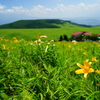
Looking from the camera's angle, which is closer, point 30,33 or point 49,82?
point 49,82

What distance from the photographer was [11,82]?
1.72m

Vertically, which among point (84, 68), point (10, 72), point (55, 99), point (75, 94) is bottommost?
point (55, 99)

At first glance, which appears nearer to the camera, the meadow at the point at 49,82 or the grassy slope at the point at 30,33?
the meadow at the point at 49,82

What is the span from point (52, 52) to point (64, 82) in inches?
35.6

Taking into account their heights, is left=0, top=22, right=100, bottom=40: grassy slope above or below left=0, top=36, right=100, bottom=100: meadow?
below

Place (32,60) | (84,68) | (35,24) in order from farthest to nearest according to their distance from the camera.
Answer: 1. (35,24)
2. (32,60)
3. (84,68)

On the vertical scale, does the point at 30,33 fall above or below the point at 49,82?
below

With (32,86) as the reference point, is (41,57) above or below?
above

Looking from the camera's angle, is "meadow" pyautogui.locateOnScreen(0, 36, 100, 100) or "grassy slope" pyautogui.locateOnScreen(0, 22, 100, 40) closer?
"meadow" pyautogui.locateOnScreen(0, 36, 100, 100)

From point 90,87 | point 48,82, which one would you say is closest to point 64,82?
point 48,82

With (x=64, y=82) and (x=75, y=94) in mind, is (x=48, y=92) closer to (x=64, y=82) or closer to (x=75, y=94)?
(x=64, y=82)

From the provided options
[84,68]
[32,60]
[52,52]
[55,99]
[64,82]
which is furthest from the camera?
[32,60]

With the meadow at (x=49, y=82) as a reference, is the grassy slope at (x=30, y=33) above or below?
below

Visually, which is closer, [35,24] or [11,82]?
[11,82]
